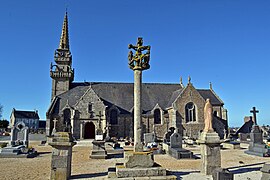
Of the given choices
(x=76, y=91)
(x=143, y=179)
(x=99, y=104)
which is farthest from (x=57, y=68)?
(x=143, y=179)

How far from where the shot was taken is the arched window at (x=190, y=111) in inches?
1160

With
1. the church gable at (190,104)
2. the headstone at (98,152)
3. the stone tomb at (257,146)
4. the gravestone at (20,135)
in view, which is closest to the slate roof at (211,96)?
the church gable at (190,104)

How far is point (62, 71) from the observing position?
1323 inches

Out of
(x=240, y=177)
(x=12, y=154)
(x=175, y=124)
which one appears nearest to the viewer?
(x=240, y=177)

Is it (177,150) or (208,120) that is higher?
(208,120)

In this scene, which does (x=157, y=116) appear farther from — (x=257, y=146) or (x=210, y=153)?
(x=210, y=153)

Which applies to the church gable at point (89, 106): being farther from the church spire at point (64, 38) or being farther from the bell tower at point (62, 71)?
the church spire at point (64, 38)

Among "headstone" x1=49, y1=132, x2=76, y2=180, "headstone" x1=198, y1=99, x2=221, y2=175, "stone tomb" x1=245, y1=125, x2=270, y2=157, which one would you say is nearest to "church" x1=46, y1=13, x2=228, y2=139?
"stone tomb" x1=245, y1=125, x2=270, y2=157

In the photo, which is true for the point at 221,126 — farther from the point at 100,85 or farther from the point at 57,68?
the point at 57,68

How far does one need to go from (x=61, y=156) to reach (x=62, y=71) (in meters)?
27.7

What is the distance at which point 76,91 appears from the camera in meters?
32.2

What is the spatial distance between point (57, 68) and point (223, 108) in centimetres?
2672

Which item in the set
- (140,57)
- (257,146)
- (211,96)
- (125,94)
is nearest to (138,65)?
(140,57)

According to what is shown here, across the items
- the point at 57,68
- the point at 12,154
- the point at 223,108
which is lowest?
the point at 12,154
